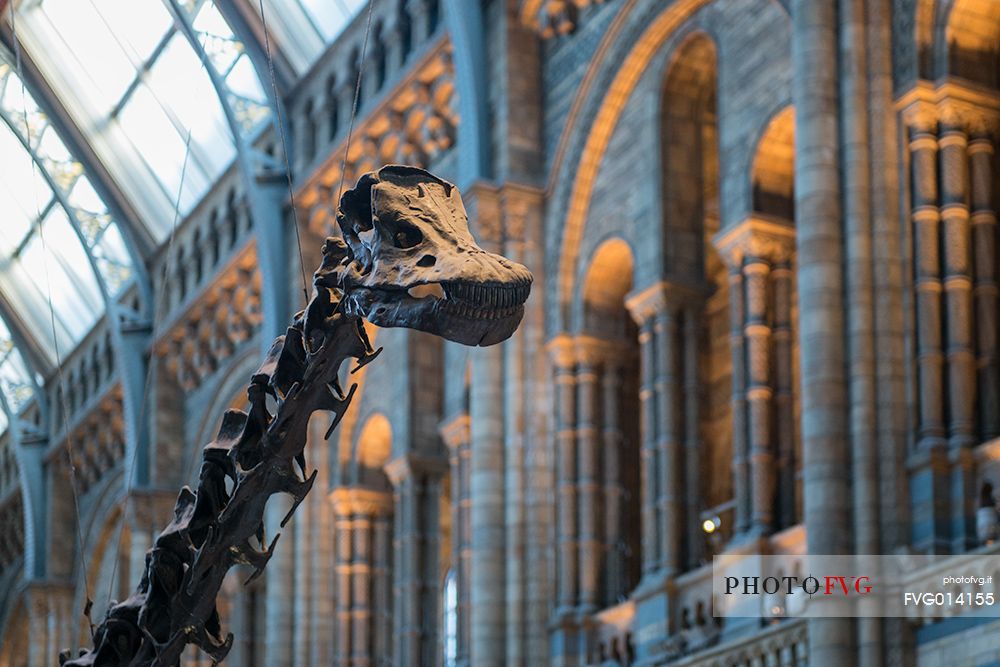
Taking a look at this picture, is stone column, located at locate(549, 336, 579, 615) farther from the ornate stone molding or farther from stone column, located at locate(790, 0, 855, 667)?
the ornate stone molding

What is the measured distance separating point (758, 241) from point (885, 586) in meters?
3.86

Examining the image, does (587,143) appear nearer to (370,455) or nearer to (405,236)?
(370,455)

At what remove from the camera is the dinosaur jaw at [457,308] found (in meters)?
6.71

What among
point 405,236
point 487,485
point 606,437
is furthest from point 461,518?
point 405,236

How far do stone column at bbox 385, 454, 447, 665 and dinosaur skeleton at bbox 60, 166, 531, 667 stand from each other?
570 inches

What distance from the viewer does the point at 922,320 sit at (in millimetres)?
15445

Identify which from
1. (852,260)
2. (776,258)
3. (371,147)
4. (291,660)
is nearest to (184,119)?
(371,147)

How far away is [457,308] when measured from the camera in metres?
6.73

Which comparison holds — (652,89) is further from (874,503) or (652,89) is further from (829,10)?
(874,503)

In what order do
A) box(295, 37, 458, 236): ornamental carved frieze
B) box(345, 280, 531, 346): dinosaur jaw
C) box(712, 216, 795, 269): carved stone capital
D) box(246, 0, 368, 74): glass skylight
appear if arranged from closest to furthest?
box(345, 280, 531, 346): dinosaur jaw
box(712, 216, 795, 269): carved stone capital
box(295, 37, 458, 236): ornamental carved frieze
box(246, 0, 368, 74): glass skylight

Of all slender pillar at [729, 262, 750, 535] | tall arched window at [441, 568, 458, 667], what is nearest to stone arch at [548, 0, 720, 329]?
slender pillar at [729, 262, 750, 535]

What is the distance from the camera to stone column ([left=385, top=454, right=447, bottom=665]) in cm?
2308

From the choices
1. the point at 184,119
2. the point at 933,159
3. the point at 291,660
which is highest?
the point at 184,119

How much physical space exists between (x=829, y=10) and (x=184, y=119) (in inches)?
598
